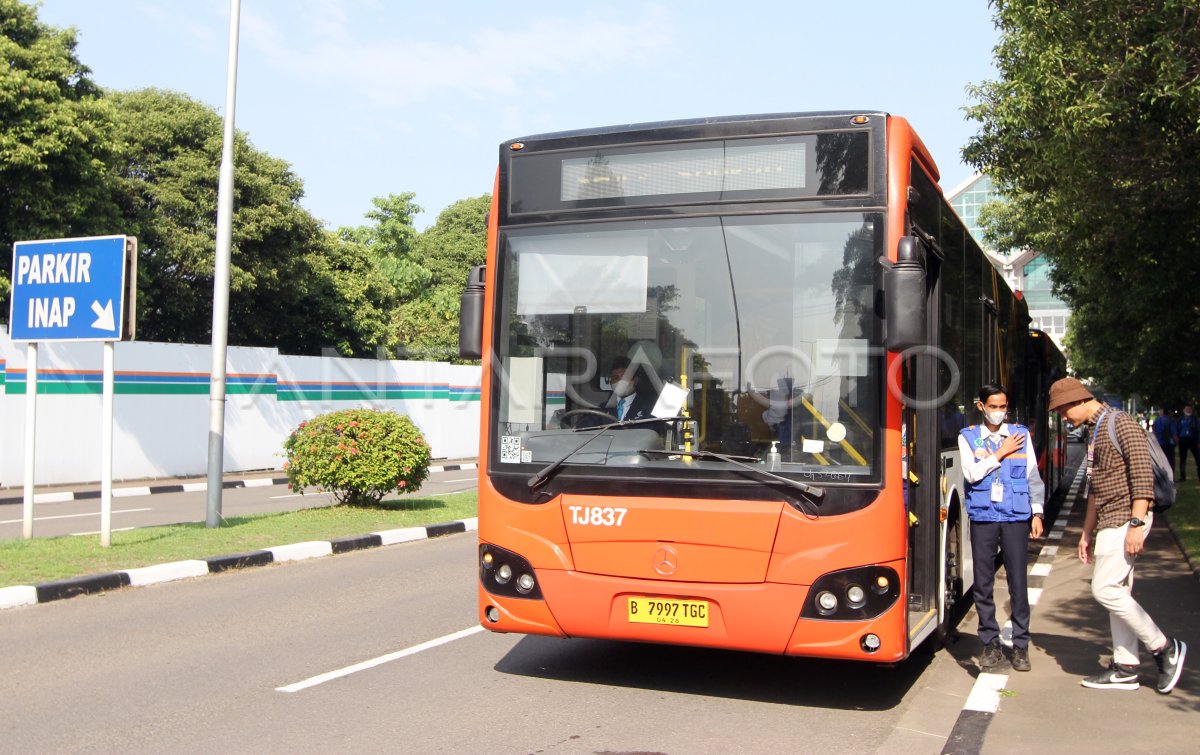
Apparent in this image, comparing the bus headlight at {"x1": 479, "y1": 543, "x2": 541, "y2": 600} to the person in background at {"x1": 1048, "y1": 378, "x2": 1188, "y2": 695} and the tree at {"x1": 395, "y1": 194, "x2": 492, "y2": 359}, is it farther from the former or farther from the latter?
the tree at {"x1": 395, "y1": 194, "x2": 492, "y2": 359}

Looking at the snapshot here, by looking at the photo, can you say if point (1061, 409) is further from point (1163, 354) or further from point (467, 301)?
point (1163, 354)

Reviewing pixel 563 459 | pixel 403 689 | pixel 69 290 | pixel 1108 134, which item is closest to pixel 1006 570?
Answer: pixel 563 459

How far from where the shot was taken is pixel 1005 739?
5.64 metres

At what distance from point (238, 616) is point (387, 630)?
1.36m

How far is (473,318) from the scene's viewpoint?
6.71 m

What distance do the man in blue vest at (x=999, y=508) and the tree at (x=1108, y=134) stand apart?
4281 mm

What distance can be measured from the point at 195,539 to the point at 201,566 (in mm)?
1577

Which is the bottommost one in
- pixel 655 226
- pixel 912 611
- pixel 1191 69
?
pixel 912 611

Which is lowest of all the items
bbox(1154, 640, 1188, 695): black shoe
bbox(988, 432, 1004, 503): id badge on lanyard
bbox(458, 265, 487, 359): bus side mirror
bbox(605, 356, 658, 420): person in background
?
bbox(1154, 640, 1188, 695): black shoe

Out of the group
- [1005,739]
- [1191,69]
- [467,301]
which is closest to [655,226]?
[467,301]

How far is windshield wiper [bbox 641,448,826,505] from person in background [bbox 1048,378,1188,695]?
73.7 inches

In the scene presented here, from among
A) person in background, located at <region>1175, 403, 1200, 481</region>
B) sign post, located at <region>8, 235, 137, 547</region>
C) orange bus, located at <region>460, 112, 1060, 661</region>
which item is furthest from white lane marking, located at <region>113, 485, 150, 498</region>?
person in background, located at <region>1175, 403, 1200, 481</region>

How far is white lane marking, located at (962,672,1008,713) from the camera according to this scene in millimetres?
6254

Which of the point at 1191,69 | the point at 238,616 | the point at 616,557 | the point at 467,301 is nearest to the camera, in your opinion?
the point at 616,557
